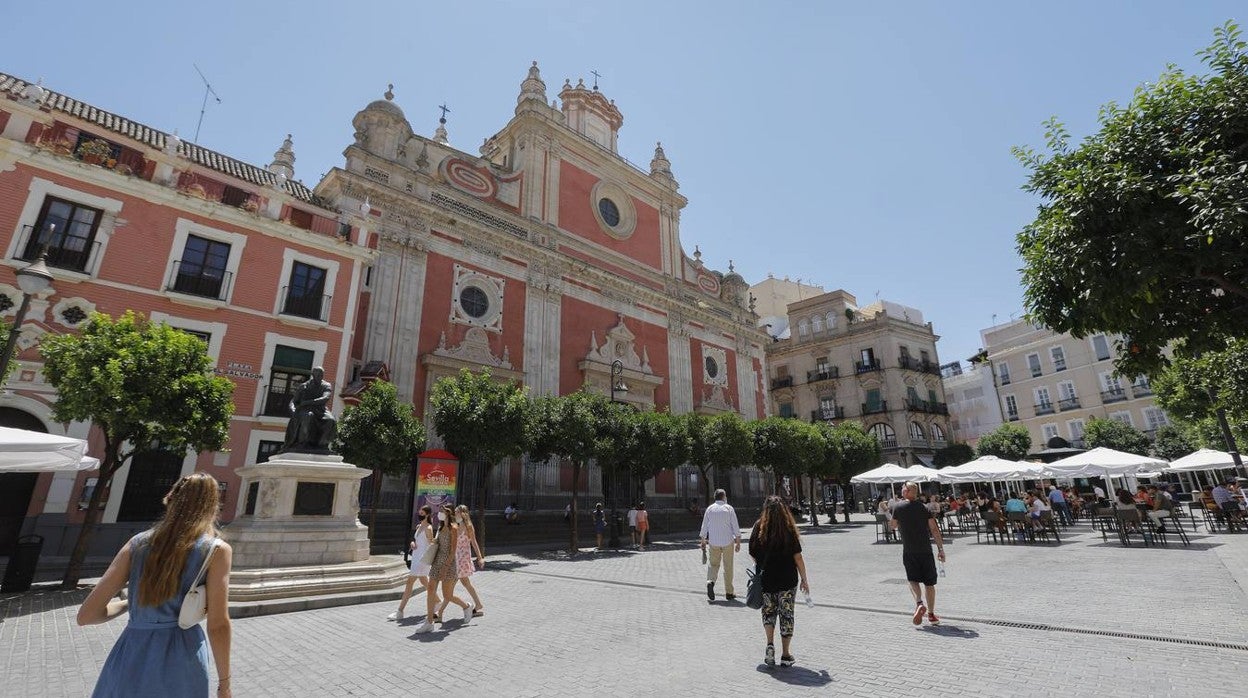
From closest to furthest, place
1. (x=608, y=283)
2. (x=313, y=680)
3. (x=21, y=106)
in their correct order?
(x=313, y=680), (x=21, y=106), (x=608, y=283)

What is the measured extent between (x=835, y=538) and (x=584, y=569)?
33.8 ft

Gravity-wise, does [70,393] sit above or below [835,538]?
above

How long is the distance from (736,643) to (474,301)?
1779 centimetres

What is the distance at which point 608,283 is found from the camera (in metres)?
25.9

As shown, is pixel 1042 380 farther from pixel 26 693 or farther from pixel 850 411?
pixel 26 693

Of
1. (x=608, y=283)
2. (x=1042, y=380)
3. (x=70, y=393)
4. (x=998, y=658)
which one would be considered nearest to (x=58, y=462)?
(x=70, y=393)

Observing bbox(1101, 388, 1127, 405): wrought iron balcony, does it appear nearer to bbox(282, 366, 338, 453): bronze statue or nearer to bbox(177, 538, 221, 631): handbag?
bbox(282, 366, 338, 453): bronze statue

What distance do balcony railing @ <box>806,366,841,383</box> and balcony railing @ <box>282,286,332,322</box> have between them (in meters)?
33.3

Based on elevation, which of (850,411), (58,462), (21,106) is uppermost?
(21,106)

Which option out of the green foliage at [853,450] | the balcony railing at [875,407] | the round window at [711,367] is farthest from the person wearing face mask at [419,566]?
the balcony railing at [875,407]

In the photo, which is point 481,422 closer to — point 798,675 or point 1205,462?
point 798,675

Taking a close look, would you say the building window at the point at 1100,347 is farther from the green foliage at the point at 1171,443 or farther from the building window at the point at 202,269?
the building window at the point at 202,269

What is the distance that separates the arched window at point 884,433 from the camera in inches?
1446

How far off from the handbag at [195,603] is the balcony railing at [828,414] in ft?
131
